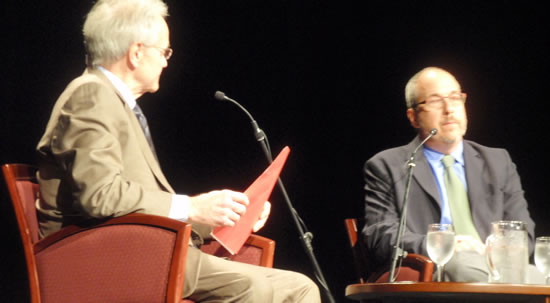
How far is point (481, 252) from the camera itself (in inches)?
112

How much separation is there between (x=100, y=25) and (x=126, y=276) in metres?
0.89

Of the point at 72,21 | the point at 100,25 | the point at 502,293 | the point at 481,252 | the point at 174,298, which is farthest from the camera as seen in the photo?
the point at 72,21

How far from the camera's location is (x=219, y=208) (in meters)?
2.15

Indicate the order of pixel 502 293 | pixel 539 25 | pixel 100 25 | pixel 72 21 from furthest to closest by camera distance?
1. pixel 539 25
2. pixel 72 21
3. pixel 100 25
4. pixel 502 293

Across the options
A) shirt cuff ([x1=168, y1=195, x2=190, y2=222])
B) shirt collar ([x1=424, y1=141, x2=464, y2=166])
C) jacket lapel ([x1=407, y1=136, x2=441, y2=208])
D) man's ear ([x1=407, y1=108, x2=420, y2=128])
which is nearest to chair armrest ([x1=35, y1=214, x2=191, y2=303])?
shirt cuff ([x1=168, y1=195, x2=190, y2=222])

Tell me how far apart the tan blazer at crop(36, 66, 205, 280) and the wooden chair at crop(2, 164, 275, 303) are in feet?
0.21

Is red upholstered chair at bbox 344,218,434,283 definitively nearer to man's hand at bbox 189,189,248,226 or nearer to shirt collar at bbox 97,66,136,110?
man's hand at bbox 189,189,248,226

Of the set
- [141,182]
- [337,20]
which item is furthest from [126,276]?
[337,20]

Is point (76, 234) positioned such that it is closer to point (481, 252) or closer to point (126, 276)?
point (126, 276)

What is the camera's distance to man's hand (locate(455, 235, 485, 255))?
283cm

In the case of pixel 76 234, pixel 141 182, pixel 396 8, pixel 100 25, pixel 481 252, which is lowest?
pixel 481 252

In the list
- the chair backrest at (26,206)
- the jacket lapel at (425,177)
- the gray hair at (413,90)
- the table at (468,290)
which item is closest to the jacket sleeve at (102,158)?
the chair backrest at (26,206)

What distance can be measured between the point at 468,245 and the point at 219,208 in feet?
3.85

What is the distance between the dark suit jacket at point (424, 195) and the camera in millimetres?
3176
